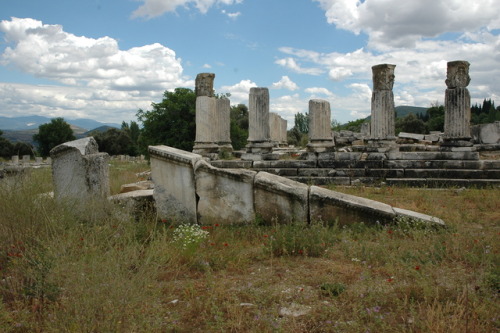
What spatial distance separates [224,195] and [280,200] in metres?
0.85

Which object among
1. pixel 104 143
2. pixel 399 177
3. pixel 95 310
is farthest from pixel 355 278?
pixel 104 143

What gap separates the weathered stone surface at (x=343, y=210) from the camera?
19.2ft

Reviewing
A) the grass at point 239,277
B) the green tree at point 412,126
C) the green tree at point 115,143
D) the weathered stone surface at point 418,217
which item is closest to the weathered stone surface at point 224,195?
the grass at point 239,277

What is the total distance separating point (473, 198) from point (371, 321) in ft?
22.0

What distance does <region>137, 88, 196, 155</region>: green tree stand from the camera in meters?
26.3

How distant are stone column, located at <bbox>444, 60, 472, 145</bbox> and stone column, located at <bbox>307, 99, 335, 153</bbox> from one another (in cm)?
356

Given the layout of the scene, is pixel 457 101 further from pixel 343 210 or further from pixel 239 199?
pixel 239 199

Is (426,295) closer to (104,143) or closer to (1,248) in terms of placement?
(1,248)

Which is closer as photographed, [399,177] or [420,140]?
[399,177]

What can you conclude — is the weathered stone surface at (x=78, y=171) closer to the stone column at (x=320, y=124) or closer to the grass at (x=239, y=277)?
the grass at (x=239, y=277)

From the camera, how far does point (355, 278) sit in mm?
4020

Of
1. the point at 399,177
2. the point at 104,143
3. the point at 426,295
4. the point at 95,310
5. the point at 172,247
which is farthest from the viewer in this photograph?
the point at 104,143

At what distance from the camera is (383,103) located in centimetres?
1292

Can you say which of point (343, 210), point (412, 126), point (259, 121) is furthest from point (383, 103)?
point (412, 126)
